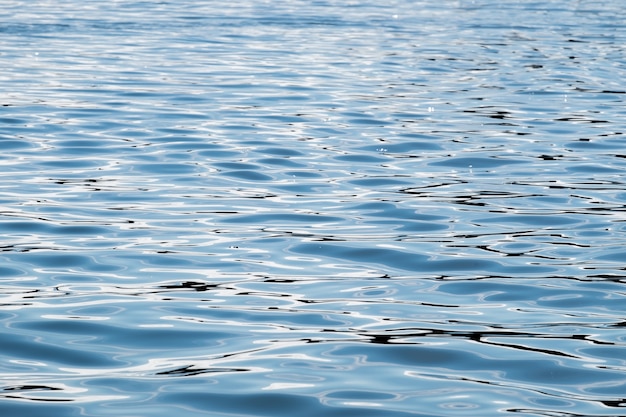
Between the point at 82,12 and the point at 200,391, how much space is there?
74.2ft

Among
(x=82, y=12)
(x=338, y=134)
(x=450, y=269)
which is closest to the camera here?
(x=450, y=269)

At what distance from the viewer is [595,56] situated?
20.5 metres

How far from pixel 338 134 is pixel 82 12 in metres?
15.3

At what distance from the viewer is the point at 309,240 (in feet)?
26.5

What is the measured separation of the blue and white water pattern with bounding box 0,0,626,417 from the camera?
17.5ft

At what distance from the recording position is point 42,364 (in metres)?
5.50

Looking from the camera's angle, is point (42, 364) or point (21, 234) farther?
point (21, 234)

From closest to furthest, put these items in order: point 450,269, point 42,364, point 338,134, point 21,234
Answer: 1. point 42,364
2. point 450,269
3. point 21,234
4. point 338,134

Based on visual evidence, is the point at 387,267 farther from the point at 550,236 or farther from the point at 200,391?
the point at 200,391

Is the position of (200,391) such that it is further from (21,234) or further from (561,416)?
(21,234)

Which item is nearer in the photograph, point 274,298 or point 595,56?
point 274,298

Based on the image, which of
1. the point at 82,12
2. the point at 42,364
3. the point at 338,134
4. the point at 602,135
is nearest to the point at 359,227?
the point at 42,364

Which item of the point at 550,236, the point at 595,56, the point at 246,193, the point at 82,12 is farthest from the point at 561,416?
the point at 82,12

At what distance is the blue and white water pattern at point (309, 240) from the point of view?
533 cm
